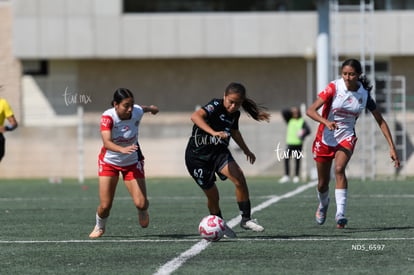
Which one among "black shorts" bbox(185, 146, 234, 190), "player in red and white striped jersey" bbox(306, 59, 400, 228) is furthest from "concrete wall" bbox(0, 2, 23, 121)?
"black shorts" bbox(185, 146, 234, 190)

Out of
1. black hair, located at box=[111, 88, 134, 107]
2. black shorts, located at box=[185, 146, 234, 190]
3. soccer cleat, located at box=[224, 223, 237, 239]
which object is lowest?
soccer cleat, located at box=[224, 223, 237, 239]

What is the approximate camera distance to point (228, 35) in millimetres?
35062

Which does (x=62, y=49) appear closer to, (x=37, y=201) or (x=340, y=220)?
(x=37, y=201)

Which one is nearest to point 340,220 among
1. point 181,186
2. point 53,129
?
point 181,186

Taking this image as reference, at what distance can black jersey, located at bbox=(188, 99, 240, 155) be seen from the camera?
10.9 m

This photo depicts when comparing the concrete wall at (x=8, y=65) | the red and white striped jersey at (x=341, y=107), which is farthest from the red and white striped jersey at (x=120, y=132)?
the concrete wall at (x=8, y=65)

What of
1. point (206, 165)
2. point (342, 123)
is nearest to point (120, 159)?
point (206, 165)

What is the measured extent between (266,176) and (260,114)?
850 inches

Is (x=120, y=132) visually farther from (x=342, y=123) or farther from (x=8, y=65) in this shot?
(x=8, y=65)

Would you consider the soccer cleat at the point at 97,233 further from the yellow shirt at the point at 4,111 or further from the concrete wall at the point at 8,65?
the concrete wall at the point at 8,65

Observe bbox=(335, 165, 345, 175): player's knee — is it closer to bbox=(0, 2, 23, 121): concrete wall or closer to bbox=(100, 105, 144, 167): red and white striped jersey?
bbox=(100, 105, 144, 167): red and white striped jersey

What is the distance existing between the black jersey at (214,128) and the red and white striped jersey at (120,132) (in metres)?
0.66

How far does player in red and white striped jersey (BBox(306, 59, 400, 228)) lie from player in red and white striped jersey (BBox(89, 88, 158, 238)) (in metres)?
2.07

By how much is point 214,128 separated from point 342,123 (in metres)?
1.93
